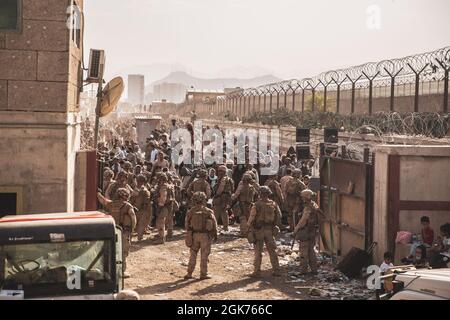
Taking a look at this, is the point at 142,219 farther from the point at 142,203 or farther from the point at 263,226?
the point at 263,226

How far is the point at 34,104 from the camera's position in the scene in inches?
395

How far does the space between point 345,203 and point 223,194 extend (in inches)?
146

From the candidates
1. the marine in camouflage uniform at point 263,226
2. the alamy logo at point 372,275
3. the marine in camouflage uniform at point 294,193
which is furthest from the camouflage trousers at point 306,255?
the marine in camouflage uniform at point 294,193

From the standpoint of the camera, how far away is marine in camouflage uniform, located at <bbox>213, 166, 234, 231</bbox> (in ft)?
49.8

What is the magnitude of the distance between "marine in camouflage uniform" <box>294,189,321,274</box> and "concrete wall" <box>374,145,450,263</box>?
1.29m

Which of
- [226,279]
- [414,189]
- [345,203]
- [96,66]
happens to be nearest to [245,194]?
[345,203]

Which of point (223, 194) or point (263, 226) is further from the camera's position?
point (223, 194)

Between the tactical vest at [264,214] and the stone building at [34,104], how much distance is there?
10.8ft

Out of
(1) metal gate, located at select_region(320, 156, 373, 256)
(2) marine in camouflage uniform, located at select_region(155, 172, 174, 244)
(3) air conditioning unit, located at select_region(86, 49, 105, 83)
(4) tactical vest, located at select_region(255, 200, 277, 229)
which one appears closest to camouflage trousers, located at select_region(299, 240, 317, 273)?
(4) tactical vest, located at select_region(255, 200, 277, 229)

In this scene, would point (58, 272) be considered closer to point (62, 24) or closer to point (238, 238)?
point (62, 24)

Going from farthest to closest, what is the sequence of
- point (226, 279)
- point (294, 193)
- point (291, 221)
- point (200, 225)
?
1. point (291, 221)
2. point (294, 193)
3. point (226, 279)
4. point (200, 225)

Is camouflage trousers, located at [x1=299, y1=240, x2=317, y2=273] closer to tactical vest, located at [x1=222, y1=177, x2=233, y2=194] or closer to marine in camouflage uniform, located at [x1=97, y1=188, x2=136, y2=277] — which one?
marine in camouflage uniform, located at [x1=97, y1=188, x2=136, y2=277]

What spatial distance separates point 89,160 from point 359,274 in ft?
16.9

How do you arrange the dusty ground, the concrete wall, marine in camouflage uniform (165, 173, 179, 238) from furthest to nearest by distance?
marine in camouflage uniform (165, 173, 179, 238) < the concrete wall < the dusty ground
